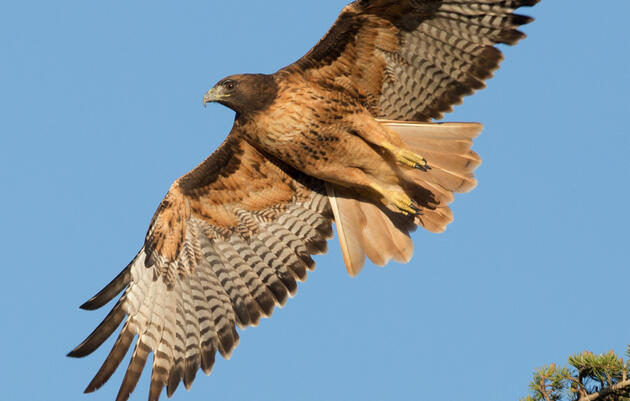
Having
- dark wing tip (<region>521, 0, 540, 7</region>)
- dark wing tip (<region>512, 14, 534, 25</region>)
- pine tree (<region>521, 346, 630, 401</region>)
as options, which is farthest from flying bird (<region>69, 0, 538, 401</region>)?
pine tree (<region>521, 346, 630, 401</region>)

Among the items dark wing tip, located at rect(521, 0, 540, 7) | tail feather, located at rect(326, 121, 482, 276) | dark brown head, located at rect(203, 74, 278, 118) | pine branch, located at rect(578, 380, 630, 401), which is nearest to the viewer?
pine branch, located at rect(578, 380, 630, 401)

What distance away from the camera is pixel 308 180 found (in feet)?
34.1

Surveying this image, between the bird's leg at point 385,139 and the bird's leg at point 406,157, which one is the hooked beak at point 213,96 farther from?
the bird's leg at point 406,157

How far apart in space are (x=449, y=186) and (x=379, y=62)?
63.8 inches

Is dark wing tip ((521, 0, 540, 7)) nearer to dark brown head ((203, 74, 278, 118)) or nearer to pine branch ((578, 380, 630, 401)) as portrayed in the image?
dark brown head ((203, 74, 278, 118))

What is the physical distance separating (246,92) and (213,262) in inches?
92.8

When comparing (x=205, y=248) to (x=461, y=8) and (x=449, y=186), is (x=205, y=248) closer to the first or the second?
(x=449, y=186)

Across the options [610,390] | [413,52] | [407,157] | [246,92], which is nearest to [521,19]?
[413,52]

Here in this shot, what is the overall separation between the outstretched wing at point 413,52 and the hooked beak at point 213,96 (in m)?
0.78

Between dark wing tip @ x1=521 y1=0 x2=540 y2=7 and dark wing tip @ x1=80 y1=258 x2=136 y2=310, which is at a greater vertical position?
dark wing tip @ x1=521 y1=0 x2=540 y2=7

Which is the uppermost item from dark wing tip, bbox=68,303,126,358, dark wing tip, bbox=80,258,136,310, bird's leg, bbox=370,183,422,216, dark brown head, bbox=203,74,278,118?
dark brown head, bbox=203,74,278,118

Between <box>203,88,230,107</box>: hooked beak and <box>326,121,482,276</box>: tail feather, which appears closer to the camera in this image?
<box>203,88,230,107</box>: hooked beak

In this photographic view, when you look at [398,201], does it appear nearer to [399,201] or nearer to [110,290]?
[399,201]

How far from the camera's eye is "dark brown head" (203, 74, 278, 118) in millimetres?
9109
